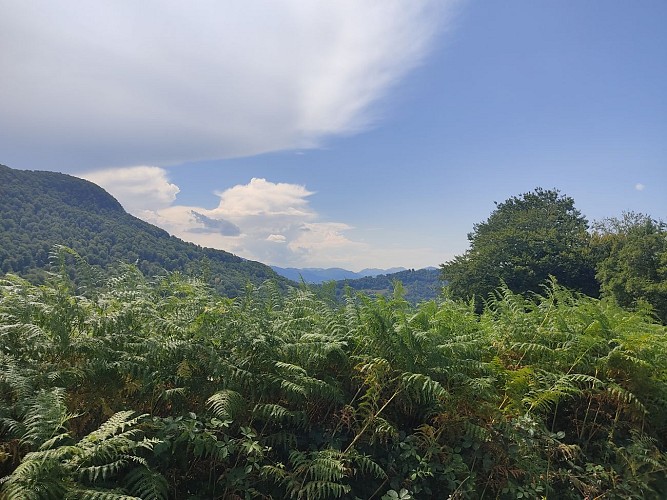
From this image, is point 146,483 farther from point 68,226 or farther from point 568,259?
point 68,226

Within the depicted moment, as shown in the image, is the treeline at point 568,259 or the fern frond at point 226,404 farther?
the treeline at point 568,259

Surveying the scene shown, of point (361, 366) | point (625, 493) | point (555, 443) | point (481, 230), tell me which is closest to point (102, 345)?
point (361, 366)

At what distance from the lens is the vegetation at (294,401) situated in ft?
8.07

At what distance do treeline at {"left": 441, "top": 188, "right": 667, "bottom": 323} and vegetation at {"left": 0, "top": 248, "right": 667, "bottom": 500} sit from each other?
28093 millimetres

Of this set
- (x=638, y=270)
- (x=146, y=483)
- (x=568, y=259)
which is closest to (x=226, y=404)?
(x=146, y=483)

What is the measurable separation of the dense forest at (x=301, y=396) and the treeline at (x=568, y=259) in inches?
1101

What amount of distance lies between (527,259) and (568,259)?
13.4ft

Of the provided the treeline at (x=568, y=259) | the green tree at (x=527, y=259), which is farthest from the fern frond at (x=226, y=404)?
the green tree at (x=527, y=259)

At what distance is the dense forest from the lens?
2.46m

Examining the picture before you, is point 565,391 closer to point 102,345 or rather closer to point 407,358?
point 407,358

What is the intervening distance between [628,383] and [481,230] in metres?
52.6

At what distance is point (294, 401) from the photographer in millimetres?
3094

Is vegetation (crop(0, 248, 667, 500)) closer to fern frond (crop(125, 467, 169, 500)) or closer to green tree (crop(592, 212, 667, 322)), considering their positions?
fern frond (crop(125, 467, 169, 500))

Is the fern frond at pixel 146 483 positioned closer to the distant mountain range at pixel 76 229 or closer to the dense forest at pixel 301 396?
the dense forest at pixel 301 396
